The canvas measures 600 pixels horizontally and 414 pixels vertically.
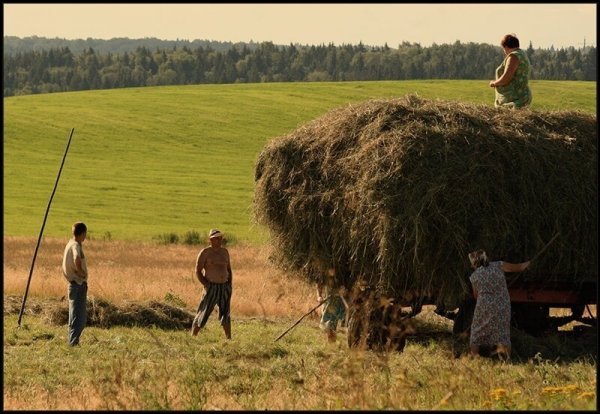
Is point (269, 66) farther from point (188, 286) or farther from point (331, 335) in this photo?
point (331, 335)

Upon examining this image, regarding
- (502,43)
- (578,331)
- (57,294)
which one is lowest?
(57,294)

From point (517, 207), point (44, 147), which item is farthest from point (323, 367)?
point (44, 147)

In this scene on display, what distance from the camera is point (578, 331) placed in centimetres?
1382

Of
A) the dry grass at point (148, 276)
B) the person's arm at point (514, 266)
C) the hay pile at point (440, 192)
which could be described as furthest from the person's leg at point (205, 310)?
the person's arm at point (514, 266)

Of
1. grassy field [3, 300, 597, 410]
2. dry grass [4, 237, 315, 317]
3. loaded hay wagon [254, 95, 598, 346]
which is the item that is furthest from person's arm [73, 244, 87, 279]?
loaded hay wagon [254, 95, 598, 346]

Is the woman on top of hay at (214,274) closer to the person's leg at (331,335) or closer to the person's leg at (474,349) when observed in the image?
the person's leg at (331,335)

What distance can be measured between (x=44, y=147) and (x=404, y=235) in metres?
51.7

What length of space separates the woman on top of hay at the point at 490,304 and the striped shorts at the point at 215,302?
4.31 m

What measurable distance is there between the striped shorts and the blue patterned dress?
14.2ft

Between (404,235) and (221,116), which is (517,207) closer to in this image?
(404,235)

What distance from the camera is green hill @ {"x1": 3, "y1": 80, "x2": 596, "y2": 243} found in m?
46.5

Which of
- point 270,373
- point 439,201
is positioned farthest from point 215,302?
point 270,373

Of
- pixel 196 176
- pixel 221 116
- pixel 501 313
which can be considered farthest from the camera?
pixel 221 116

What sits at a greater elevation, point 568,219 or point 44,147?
point 568,219
